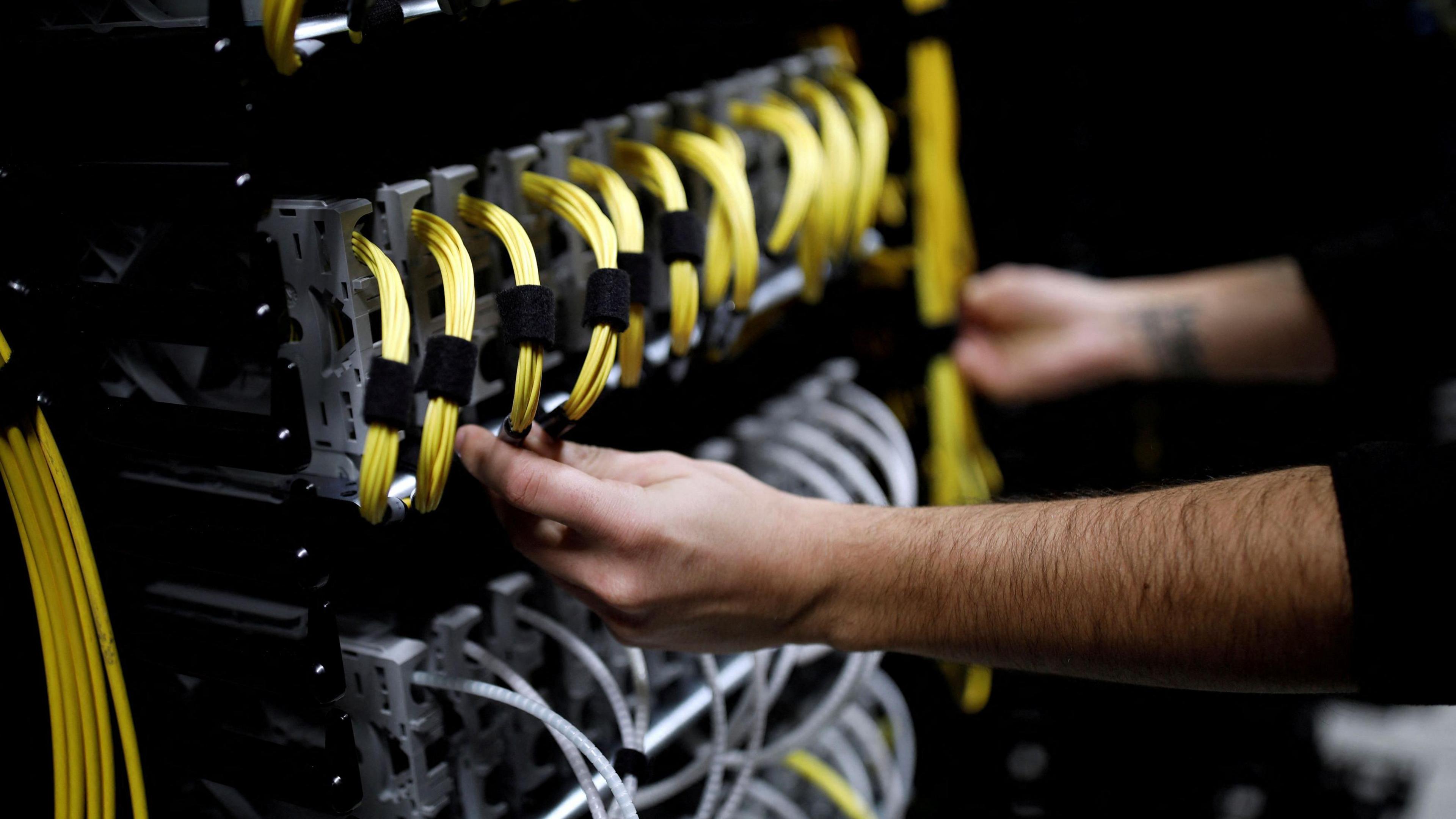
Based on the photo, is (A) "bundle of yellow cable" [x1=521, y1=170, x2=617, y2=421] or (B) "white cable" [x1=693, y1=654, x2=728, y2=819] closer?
(A) "bundle of yellow cable" [x1=521, y1=170, x2=617, y2=421]

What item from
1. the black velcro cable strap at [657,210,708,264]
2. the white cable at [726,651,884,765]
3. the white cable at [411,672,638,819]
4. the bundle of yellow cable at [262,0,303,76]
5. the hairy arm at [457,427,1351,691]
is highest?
the bundle of yellow cable at [262,0,303,76]

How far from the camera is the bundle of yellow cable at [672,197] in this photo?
2.45 feet

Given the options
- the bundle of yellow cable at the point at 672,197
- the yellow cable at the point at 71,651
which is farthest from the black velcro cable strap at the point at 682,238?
the yellow cable at the point at 71,651

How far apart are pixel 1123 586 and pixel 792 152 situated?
1.63 feet

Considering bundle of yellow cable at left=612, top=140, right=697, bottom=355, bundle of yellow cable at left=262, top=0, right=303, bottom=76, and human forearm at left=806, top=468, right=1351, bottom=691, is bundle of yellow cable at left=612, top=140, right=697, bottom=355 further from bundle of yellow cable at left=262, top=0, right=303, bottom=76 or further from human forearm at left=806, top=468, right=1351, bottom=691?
bundle of yellow cable at left=262, top=0, right=303, bottom=76

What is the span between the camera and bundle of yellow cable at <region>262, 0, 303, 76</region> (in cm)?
51

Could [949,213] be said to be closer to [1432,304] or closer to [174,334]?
[1432,304]

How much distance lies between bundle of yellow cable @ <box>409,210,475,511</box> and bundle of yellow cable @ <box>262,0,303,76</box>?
14 cm

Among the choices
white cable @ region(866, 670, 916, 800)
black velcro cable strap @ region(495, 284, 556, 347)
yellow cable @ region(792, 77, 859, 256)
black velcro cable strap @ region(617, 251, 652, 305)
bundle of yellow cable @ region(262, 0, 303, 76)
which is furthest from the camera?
white cable @ region(866, 670, 916, 800)

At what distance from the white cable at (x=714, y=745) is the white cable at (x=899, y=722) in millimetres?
386

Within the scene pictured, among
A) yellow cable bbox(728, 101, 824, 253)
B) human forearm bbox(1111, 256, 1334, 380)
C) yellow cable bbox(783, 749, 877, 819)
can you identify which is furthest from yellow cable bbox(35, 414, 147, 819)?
human forearm bbox(1111, 256, 1334, 380)

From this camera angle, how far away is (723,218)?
86cm

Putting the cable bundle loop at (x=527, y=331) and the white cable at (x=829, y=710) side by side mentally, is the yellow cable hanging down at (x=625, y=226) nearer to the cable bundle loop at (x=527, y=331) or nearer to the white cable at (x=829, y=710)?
the cable bundle loop at (x=527, y=331)

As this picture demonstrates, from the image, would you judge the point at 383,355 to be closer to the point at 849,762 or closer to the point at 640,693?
the point at 640,693
